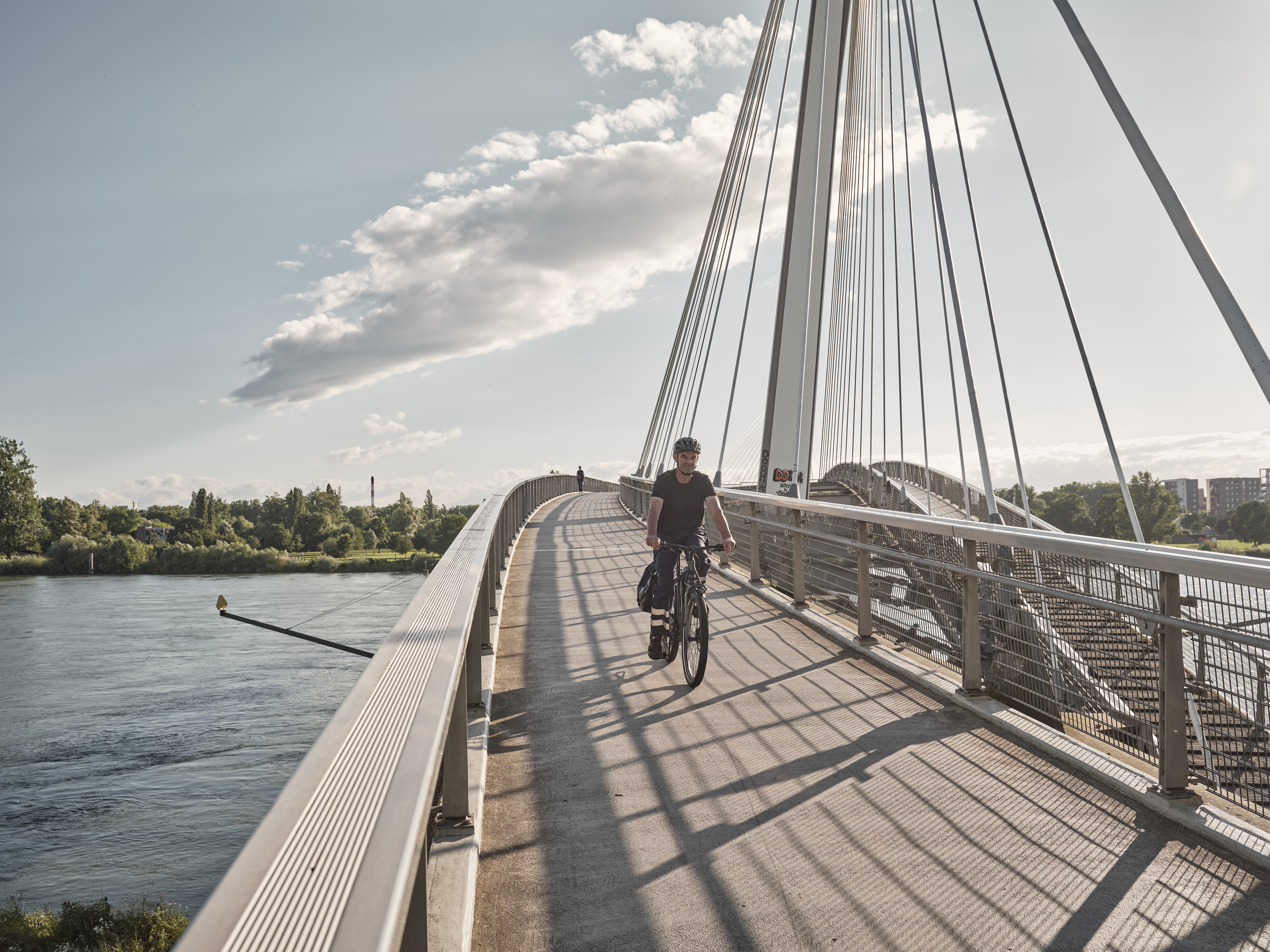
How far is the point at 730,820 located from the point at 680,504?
3070 mm

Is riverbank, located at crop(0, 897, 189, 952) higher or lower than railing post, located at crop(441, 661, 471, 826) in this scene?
lower

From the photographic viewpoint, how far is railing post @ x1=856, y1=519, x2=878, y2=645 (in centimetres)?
644

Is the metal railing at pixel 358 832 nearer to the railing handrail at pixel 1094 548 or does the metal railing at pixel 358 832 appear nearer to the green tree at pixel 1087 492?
the railing handrail at pixel 1094 548

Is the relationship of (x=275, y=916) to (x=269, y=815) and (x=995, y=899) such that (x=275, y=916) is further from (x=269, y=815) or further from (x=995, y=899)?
(x=995, y=899)

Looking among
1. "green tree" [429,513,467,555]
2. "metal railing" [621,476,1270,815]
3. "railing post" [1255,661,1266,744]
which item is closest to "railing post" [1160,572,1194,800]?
"metal railing" [621,476,1270,815]

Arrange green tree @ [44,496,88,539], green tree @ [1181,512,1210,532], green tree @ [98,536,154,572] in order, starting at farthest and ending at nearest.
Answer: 1. green tree @ [44,496,88,539]
2. green tree @ [98,536,154,572]
3. green tree @ [1181,512,1210,532]

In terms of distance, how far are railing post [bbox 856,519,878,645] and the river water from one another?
18.1 feet

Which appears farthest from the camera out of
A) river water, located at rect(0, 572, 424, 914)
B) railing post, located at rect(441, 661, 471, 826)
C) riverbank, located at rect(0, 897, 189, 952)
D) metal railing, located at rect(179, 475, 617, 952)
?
river water, located at rect(0, 572, 424, 914)

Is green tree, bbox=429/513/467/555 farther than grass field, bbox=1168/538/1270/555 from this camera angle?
Yes

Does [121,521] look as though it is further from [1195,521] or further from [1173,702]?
[1173,702]

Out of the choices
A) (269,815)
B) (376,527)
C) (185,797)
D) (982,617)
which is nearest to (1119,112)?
(982,617)

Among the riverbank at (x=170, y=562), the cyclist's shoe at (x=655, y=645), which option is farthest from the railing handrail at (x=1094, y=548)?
the riverbank at (x=170, y=562)

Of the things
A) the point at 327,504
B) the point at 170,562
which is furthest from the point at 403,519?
the point at 170,562

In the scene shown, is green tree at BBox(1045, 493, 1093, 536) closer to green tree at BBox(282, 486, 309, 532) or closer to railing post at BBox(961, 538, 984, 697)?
railing post at BBox(961, 538, 984, 697)
